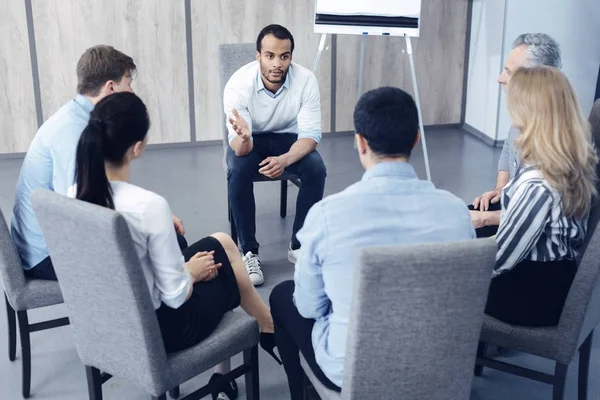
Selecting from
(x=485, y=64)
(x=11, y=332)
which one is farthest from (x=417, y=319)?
(x=485, y=64)

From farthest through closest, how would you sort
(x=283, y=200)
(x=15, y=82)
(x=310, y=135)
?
(x=15, y=82), (x=283, y=200), (x=310, y=135)

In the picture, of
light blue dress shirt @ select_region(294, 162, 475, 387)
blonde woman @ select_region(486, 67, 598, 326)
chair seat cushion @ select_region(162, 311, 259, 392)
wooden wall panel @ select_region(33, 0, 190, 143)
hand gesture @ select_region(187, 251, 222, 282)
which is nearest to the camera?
light blue dress shirt @ select_region(294, 162, 475, 387)

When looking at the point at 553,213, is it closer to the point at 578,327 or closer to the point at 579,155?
the point at 579,155

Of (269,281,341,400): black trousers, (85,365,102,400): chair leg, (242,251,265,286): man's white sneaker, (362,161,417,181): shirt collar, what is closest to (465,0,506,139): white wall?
(242,251,265,286): man's white sneaker

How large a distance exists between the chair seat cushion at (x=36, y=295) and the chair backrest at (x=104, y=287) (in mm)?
405

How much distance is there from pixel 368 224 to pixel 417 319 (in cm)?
23

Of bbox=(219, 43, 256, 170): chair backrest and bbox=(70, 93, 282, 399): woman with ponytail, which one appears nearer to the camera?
bbox=(70, 93, 282, 399): woman with ponytail

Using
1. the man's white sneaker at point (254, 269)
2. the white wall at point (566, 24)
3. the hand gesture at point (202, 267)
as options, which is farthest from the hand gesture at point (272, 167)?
the white wall at point (566, 24)

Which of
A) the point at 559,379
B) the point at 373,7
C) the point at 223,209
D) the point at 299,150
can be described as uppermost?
the point at 373,7

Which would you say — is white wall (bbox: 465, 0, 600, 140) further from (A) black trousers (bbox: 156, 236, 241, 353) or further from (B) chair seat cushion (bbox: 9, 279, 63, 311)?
(B) chair seat cushion (bbox: 9, 279, 63, 311)

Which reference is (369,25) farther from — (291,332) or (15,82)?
(291,332)

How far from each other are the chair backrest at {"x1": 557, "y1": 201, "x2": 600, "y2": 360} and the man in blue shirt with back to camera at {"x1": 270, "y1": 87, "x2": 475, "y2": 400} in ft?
1.41

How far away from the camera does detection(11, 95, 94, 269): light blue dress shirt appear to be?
2316 millimetres

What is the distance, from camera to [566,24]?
4.86 meters
